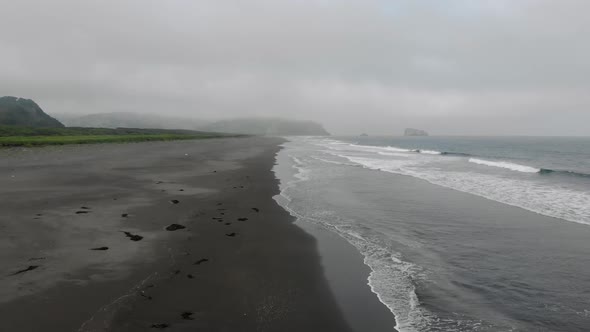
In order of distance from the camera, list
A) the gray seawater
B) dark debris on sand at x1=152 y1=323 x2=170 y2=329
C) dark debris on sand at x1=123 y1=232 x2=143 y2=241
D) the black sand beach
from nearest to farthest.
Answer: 1. dark debris on sand at x1=152 y1=323 x2=170 y2=329
2. the black sand beach
3. the gray seawater
4. dark debris on sand at x1=123 y1=232 x2=143 y2=241

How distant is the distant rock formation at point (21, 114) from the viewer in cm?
13805

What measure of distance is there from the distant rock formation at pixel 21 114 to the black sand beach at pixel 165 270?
519 feet

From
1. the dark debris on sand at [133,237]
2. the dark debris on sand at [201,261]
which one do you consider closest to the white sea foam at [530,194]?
the dark debris on sand at [201,261]

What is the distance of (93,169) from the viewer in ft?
91.0

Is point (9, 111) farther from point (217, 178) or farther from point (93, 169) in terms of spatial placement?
point (217, 178)

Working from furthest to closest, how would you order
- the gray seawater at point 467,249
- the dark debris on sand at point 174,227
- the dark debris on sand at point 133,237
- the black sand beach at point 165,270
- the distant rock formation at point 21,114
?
the distant rock formation at point 21,114
the dark debris on sand at point 174,227
the dark debris on sand at point 133,237
the gray seawater at point 467,249
the black sand beach at point 165,270

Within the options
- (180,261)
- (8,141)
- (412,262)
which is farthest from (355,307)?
(8,141)

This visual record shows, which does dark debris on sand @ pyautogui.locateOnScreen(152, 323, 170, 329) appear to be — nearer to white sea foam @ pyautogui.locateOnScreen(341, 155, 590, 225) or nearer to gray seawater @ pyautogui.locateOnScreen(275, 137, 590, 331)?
gray seawater @ pyautogui.locateOnScreen(275, 137, 590, 331)

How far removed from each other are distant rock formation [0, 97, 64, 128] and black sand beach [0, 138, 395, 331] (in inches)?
6228

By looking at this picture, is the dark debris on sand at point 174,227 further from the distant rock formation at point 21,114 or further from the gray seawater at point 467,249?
the distant rock formation at point 21,114

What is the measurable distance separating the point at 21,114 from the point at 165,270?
18588cm

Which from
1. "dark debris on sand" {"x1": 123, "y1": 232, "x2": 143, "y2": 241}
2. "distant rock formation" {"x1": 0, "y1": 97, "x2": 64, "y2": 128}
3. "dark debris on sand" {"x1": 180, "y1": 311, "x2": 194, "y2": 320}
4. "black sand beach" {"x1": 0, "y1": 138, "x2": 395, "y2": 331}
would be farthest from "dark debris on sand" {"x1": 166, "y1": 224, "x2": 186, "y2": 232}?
"distant rock formation" {"x1": 0, "y1": 97, "x2": 64, "y2": 128}

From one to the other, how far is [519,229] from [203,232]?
13.3m

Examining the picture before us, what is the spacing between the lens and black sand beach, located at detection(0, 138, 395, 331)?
6375 mm
